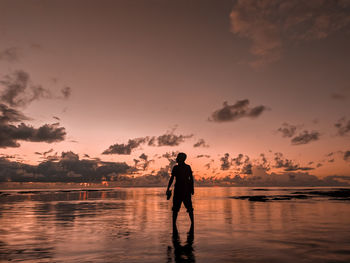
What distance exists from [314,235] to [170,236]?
4572mm

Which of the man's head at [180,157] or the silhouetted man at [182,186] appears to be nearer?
the silhouetted man at [182,186]

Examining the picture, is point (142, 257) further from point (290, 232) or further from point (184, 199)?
point (290, 232)

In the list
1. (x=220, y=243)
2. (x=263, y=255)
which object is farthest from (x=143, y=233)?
(x=263, y=255)

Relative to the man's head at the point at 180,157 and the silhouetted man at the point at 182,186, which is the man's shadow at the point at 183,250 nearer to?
the silhouetted man at the point at 182,186

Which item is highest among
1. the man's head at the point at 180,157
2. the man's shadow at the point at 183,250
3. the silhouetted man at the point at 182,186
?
the man's head at the point at 180,157

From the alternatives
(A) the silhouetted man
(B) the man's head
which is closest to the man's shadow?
(A) the silhouetted man

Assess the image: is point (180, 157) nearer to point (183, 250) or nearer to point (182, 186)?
point (182, 186)

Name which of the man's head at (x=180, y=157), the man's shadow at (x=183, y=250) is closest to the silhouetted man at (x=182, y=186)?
the man's head at (x=180, y=157)

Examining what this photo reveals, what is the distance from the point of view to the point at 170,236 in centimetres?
955

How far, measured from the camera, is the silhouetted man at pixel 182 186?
36.2ft

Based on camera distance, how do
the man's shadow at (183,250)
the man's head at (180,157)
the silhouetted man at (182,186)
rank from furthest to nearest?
1. the man's head at (180,157)
2. the silhouetted man at (182,186)
3. the man's shadow at (183,250)

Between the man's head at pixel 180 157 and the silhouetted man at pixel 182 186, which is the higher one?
the man's head at pixel 180 157

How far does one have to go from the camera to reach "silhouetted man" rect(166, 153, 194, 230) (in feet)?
36.2

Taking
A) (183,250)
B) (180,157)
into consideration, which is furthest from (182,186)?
(183,250)
